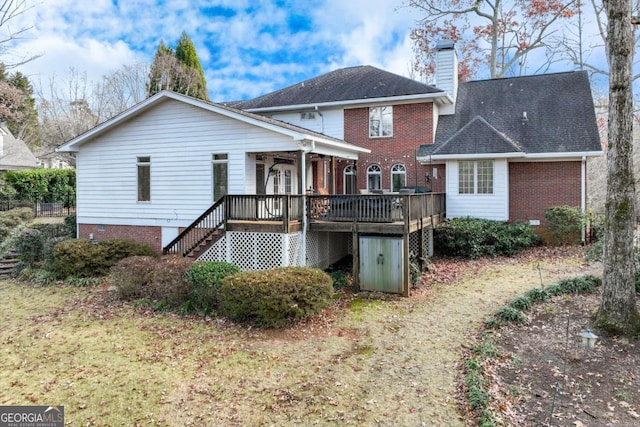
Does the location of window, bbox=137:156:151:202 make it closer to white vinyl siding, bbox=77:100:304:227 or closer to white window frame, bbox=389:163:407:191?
white vinyl siding, bbox=77:100:304:227

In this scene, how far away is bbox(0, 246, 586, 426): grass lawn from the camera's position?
5094 mm

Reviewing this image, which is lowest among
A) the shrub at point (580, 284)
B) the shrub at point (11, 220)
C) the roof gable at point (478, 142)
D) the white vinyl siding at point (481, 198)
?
the shrub at point (580, 284)

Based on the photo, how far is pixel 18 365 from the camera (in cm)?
645

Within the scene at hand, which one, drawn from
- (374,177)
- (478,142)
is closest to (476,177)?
(478,142)

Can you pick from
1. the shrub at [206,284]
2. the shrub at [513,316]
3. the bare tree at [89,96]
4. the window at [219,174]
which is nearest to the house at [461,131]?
the window at [219,174]

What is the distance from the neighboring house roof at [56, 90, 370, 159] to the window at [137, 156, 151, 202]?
61.1 inches

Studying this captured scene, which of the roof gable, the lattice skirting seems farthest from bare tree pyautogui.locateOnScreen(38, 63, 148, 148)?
the roof gable

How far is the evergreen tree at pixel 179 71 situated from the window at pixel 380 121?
20591 millimetres

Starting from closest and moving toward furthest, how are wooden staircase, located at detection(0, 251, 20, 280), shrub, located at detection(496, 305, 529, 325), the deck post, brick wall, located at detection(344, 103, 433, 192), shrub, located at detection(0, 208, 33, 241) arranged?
shrub, located at detection(496, 305, 529, 325)
the deck post
wooden staircase, located at detection(0, 251, 20, 280)
shrub, located at detection(0, 208, 33, 241)
brick wall, located at detection(344, 103, 433, 192)

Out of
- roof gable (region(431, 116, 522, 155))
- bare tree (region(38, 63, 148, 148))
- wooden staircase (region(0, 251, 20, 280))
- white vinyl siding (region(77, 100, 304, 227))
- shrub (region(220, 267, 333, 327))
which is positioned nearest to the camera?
shrub (region(220, 267, 333, 327))

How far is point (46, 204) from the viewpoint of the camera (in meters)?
22.9

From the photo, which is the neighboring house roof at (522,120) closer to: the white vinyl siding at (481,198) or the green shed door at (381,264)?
the white vinyl siding at (481,198)

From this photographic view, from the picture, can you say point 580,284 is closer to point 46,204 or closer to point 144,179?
point 144,179

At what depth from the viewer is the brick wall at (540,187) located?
50.0 feet
